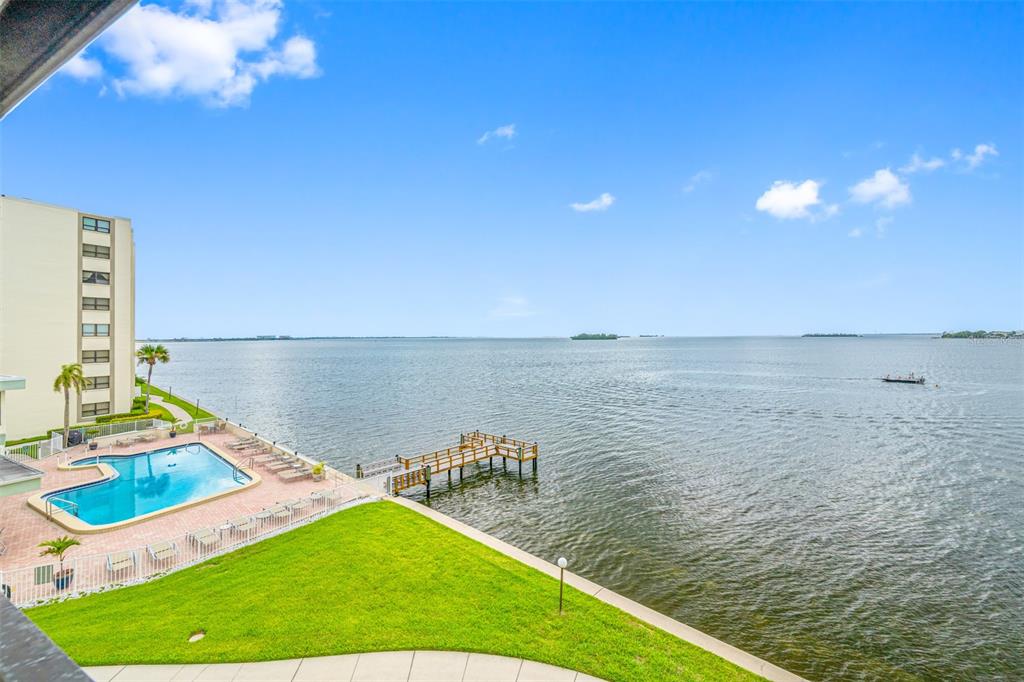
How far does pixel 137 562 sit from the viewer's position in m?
17.2

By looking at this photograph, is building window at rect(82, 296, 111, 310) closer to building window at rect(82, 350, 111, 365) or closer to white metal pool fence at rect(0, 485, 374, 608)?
building window at rect(82, 350, 111, 365)

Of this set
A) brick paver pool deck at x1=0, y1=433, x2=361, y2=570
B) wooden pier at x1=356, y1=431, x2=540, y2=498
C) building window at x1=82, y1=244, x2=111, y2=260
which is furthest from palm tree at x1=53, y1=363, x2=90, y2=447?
wooden pier at x1=356, y1=431, x2=540, y2=498

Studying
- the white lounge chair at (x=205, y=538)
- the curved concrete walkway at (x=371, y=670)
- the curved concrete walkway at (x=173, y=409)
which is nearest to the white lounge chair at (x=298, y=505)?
the white lounge chair at (x=205, y=538)

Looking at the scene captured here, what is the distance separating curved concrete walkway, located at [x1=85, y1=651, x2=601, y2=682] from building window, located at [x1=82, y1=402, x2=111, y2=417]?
111 ft

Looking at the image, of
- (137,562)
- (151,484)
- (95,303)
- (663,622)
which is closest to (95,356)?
(95,303)

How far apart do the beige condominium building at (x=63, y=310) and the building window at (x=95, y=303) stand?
0.07 meters

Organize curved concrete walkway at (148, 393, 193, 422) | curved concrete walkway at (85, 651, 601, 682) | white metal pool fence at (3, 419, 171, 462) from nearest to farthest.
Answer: curved concrete walkway at (85, 651, 601, 682) → white metal pool fence at (3, 419, 171, 462) → curved concrete walkway at (148, 393, 193, 422)

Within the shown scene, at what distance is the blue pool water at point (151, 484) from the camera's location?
23.5 m

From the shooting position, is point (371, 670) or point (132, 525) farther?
point (132, 525)

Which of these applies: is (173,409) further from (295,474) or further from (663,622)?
(663,622)

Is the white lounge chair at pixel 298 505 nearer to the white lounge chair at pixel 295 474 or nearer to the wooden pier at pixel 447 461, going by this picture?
the white lounge chair at pixel 295 474

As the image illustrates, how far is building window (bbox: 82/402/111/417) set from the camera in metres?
37.9

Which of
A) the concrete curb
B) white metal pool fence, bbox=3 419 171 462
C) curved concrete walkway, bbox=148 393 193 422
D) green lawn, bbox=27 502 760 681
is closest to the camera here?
green lawn, bbox=27 502 760 681

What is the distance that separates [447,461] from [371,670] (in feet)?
69.7
